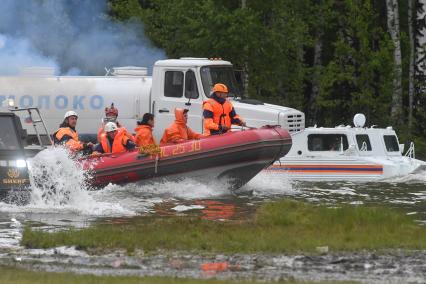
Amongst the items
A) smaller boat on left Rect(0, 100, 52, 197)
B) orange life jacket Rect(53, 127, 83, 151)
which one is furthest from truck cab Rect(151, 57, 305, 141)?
smaller boat on left Rect(0, 100, 52, 197)

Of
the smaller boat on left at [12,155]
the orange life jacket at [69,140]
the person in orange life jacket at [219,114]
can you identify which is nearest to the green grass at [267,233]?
the smaller boat on left at [12,155]

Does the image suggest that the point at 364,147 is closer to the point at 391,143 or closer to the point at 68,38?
the point at 391,143

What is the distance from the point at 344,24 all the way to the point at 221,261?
24241 mm

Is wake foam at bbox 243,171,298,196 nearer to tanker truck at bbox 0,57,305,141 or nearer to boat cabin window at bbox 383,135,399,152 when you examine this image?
tanker truck at bbox 0,57,305,141

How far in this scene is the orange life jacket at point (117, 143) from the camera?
24031 millimetres

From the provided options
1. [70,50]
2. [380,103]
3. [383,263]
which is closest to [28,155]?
[383,263]

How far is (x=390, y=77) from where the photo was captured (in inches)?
1417

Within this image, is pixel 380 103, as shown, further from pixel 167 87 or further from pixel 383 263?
pixel 383 263

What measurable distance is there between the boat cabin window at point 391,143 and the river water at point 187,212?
3.84 feet

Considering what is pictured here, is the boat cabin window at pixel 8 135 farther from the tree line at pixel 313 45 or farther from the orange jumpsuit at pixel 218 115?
the tree line at pixel 313 45

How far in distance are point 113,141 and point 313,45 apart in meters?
15.9

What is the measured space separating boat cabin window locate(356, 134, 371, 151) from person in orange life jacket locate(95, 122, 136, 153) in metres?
6.76

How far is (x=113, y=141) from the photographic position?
24141 mm

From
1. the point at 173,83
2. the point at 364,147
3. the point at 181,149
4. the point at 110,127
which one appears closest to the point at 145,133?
the point at 110,127
